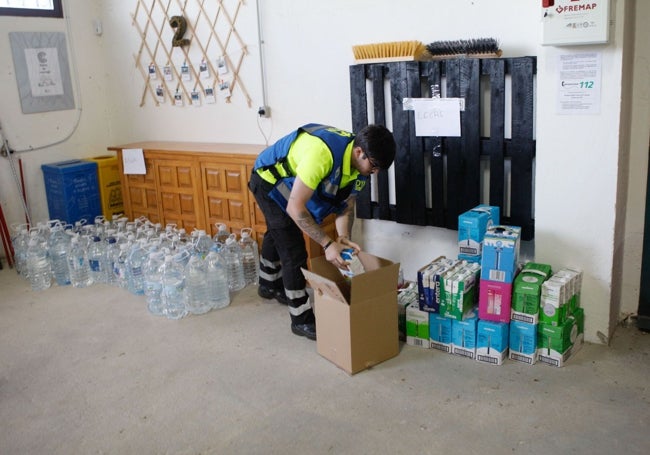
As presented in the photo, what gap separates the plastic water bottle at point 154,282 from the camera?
3.28 meters

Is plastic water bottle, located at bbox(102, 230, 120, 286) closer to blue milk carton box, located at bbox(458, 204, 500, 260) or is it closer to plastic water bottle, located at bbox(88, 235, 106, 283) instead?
plastic water bottle, located at bbox(88, 235, 106, 283)

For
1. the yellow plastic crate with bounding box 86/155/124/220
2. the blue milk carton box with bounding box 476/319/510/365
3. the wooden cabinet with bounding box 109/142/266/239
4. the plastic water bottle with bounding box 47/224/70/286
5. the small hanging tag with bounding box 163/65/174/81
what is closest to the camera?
the blue milk carton box with bounding box 476/319/510/365

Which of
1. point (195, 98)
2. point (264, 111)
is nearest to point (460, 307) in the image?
point (264, 111)

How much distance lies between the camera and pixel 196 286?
128 inches

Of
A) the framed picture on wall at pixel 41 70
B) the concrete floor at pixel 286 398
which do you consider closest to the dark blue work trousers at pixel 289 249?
the concrete floor at pixel 286 398

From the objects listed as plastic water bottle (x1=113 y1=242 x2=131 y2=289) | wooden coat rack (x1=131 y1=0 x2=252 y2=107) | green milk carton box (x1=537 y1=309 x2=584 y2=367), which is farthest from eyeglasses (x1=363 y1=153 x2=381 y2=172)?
plastic water bottle (x1=113 y1=242 x2=131 y2=289)

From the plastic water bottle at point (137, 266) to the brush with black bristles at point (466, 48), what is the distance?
198 cm

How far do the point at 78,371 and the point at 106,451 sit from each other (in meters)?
0.68

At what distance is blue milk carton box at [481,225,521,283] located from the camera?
2.42m

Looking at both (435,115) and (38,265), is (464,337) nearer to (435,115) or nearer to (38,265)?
(435,115)

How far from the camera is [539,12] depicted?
2.59 m

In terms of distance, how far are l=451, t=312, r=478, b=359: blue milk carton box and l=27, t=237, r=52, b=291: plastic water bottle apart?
2.59 metres

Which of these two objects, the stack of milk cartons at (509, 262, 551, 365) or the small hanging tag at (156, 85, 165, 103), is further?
the small hanging tag at (156, 85, 165, 103)

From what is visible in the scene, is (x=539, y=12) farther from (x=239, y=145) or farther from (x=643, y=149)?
(x=239, y=145)
